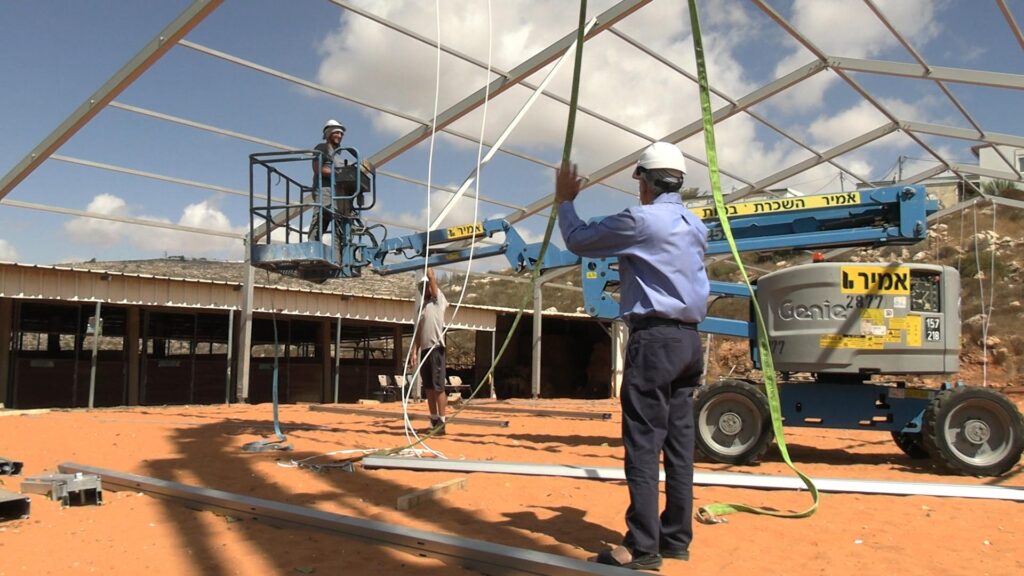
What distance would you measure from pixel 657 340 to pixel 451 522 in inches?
71.9

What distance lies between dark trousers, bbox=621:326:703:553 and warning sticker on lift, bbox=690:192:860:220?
489 cm

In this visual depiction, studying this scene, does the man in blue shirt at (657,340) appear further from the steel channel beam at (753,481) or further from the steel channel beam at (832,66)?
the steel channel beam at (832,66)

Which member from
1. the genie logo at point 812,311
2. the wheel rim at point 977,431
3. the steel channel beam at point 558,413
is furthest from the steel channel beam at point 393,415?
the wheel rim at point 977,431

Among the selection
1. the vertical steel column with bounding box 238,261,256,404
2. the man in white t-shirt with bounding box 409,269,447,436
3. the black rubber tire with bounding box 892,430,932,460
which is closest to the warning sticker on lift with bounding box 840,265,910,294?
the black rubber tire with bounding box 892,430,932,460

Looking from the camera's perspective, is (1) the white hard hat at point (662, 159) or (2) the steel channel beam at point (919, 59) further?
(2) the steel channel beam at point (919, 59)

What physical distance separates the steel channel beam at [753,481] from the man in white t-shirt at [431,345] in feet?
8.17

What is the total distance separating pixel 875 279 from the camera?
7395 millimetres

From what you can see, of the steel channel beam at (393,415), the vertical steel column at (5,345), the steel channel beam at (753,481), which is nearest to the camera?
the steel channel beam at (753,481)

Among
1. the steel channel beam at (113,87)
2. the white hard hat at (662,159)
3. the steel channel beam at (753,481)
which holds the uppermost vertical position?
the steel channel beam at (113,87)

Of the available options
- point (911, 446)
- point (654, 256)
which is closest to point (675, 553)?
point (654, 256)

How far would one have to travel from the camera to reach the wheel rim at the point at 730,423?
24.5 ft

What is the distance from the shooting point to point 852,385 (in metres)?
7.74

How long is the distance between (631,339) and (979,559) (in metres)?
2.21

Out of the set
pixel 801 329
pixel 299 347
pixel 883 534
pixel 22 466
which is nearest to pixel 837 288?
pixel 801 329
